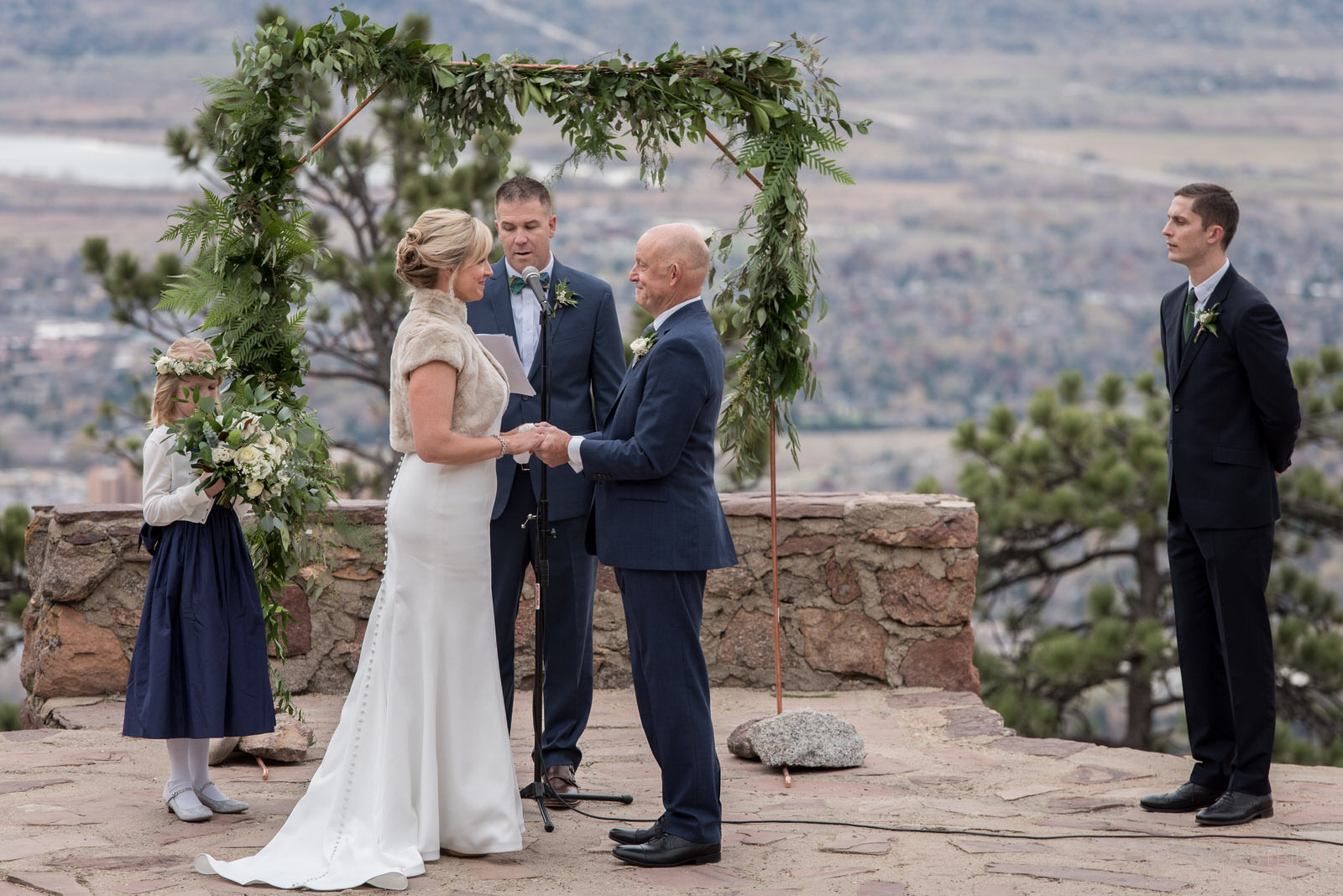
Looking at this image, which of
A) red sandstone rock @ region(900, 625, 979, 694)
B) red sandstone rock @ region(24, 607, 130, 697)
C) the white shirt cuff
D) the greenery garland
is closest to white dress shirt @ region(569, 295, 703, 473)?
the white shirt cuff

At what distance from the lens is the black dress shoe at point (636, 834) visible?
379 cm

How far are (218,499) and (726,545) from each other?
5.25 feet

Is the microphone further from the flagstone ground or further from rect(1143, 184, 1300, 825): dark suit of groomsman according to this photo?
rect(1143, 184, 1300, 825): dark suit of groomsman

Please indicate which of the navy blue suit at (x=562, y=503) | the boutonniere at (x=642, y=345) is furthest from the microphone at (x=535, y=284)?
the navy blue suit at (x=562, y=503)

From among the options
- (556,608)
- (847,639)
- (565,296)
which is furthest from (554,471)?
(847,639)

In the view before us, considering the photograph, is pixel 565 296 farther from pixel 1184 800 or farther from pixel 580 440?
pixel 1184 800

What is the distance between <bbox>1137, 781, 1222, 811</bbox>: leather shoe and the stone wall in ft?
5.59

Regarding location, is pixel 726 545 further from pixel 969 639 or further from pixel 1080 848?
pixel 969 639

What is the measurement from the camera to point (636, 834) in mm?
3840

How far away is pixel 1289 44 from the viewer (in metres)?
74.6

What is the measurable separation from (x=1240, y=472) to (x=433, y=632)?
2568 mm

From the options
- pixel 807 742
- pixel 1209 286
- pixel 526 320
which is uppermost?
pixel 1209 286

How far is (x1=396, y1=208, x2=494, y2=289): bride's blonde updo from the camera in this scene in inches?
145

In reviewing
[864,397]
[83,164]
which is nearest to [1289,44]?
[864,397]
